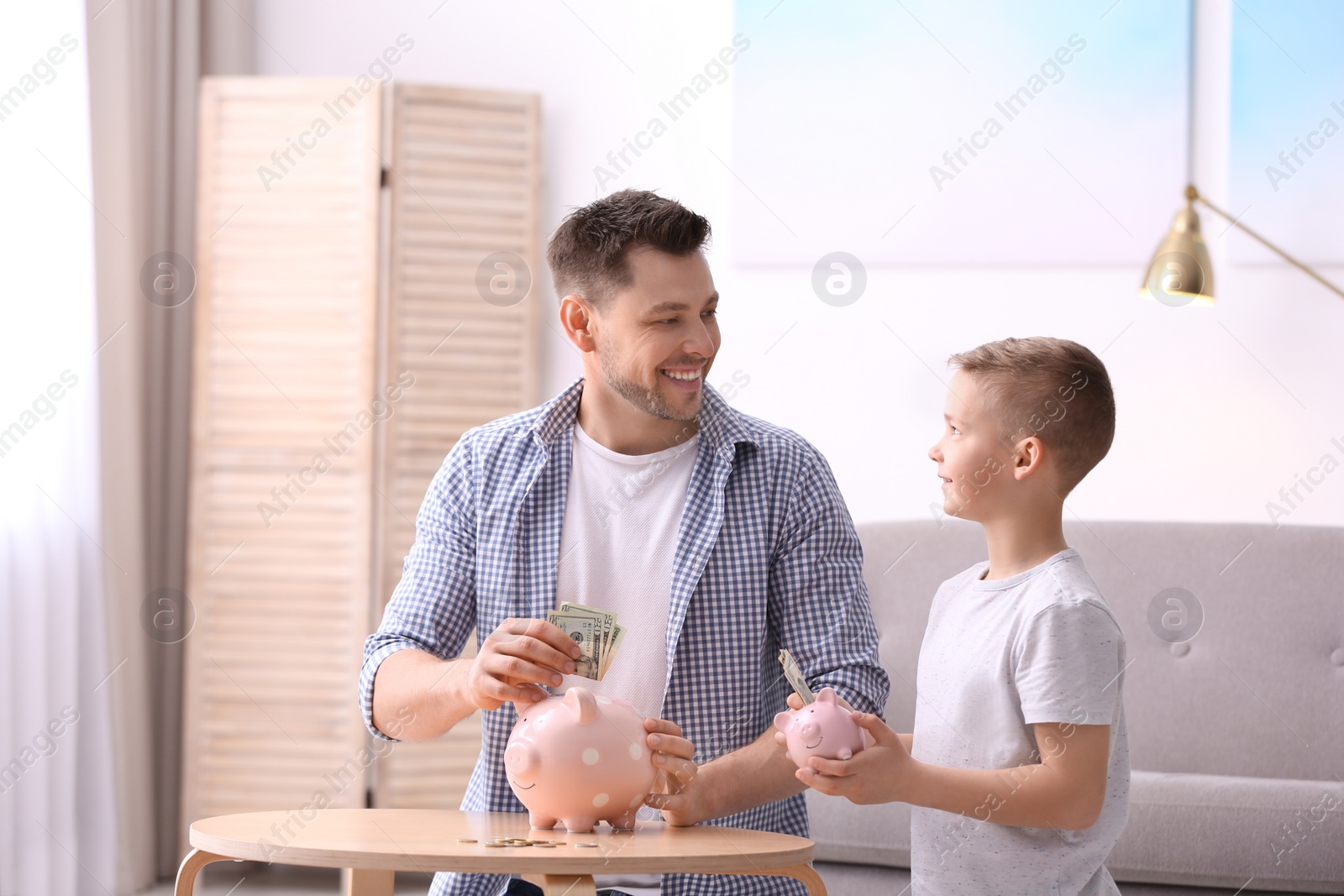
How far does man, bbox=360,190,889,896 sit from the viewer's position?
5.26 ft

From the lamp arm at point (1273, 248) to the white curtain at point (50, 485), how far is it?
285 centimetres

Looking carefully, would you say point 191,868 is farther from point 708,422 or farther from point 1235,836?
point 1235,836

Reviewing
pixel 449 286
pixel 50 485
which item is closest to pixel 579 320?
pixel 449 286

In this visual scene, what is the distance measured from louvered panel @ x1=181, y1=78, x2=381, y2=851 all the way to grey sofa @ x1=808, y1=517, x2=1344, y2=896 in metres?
1.45

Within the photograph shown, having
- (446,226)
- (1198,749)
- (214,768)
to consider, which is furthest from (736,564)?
(214,768)

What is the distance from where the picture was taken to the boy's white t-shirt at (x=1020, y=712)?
52.9 inches

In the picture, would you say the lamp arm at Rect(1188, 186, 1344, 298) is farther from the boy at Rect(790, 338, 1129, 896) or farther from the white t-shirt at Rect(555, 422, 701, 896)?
the white t-shirt at Rect(555, 422, 701, 896)

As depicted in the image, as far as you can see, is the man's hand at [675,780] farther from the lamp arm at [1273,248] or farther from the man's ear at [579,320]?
the lamp arm at [1273,248]

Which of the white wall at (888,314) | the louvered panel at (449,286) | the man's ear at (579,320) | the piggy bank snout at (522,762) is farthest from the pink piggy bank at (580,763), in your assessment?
the white wall at (888,314)

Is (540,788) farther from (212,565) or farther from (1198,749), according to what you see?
(212,565)

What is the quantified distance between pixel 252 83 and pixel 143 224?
0.53 m

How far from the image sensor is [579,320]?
188 cm

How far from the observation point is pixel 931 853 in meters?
1.47

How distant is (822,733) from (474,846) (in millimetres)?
364
